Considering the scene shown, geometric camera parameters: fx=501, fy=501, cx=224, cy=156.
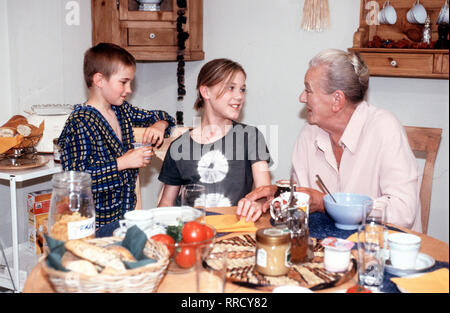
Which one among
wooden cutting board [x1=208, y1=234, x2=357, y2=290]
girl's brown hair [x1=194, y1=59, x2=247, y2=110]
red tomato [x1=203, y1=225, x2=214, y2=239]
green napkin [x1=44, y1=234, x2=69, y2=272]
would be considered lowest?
wooden cutting board [x1=208, y1=234, x2=357, y2=290]

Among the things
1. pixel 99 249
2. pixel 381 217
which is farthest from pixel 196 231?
pixel 381 217

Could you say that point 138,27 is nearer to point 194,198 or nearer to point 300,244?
point 194,198

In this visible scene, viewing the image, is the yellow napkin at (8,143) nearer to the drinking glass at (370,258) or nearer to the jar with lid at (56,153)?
the jar with lid at (56,153)

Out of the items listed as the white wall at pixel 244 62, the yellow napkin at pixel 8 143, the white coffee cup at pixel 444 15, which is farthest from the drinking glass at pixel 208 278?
the white coffee cup at pixel 444 15

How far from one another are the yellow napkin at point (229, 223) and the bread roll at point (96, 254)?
47 centimetres

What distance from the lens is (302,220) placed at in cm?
121

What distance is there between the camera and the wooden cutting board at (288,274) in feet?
3.49

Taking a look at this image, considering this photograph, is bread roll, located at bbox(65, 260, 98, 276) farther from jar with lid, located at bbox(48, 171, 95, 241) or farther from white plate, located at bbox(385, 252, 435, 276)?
white plate, located at bbox(385, 252, 435, 276)

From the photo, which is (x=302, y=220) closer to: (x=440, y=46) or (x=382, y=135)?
(x=382, y=135)

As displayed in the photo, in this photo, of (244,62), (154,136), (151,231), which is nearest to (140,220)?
(151,231)

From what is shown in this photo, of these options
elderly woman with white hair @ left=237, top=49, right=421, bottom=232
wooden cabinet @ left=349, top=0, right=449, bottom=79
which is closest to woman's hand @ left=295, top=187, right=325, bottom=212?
elderly woman with white hair @ left=237, top=49, right=421, bottom=232

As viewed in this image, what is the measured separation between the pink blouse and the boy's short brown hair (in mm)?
866

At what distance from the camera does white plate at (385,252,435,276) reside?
3.67 ft

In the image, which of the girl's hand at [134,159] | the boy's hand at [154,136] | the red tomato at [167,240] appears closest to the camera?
the red tomato at [167,240]
